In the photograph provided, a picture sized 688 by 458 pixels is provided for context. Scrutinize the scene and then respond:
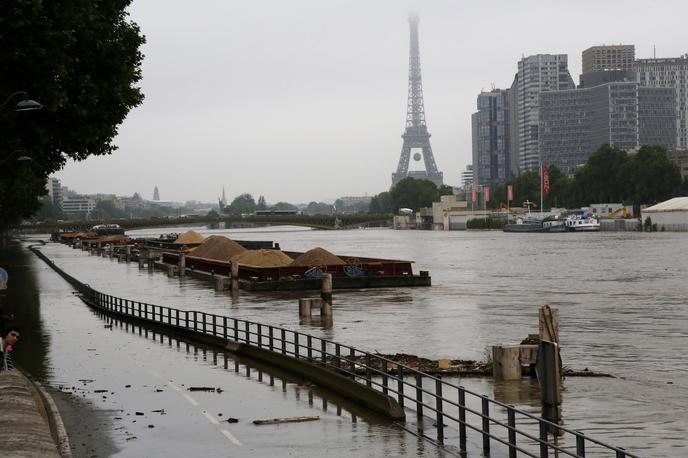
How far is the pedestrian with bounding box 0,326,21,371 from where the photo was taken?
27594 mm

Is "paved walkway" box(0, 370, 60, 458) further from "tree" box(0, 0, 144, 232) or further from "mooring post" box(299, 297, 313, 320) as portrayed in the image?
"mooring post" box(299, 297, 313, 320)

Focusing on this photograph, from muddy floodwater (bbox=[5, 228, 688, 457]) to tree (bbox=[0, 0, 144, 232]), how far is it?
30.2ft

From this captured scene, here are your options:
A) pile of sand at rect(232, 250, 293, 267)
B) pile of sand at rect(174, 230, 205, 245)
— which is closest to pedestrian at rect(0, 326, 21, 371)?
pile of sand at rect(232, 250, 293, 267)

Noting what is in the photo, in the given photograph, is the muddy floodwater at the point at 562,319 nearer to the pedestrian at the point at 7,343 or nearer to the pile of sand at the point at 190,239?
the pedestrian at the point at 7,343

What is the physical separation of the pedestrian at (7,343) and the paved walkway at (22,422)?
2.54 ft

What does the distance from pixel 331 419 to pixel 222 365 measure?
11.4 m

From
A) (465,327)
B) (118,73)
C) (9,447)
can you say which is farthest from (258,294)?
(9,447)

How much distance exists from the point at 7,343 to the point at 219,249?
280ft

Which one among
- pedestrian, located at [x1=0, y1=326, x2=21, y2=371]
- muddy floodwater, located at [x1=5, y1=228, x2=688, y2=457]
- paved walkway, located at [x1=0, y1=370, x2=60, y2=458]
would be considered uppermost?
pedestrian, located at [x1=0, y1=326, x2=21, y2=371]

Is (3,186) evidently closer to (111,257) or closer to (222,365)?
(222,365)

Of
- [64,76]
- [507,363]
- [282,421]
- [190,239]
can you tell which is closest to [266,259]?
[64,76]

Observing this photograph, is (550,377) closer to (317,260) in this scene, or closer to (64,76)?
(64,76)

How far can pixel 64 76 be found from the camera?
45.1 metres

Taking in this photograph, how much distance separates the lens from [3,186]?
49.9 m
